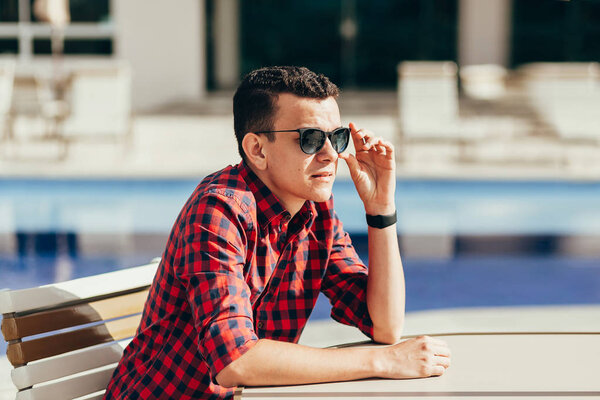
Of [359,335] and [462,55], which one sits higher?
[462,55]

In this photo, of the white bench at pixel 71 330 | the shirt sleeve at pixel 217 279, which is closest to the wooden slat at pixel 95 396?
the white bench at pixel 71 330

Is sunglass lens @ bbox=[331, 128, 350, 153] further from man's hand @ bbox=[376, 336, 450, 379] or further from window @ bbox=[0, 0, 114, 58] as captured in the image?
window @ bbox=[0, 0, 114, 58]

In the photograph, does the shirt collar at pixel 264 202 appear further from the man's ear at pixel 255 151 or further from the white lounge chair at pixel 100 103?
the white lounge chair at pixel 100 103

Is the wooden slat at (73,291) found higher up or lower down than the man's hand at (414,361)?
higher up

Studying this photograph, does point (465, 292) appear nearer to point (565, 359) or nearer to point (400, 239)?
point (400, 239)

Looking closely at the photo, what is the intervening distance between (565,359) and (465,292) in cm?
345

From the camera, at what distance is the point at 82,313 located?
1618mm

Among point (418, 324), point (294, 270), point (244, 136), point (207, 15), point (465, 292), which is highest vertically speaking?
point (207, 15)

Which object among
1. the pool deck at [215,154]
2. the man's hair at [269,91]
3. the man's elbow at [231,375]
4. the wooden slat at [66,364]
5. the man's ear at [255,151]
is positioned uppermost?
the man's hair at [269,91]

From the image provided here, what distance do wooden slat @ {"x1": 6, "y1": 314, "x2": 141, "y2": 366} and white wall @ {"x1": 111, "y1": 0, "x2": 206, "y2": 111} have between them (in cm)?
1209

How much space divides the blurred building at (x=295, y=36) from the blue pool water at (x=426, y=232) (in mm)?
6710

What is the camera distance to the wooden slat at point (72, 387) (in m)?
1.51

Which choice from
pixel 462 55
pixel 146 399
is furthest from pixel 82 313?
pixel 462 55

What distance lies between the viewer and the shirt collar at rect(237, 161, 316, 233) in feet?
5.12
